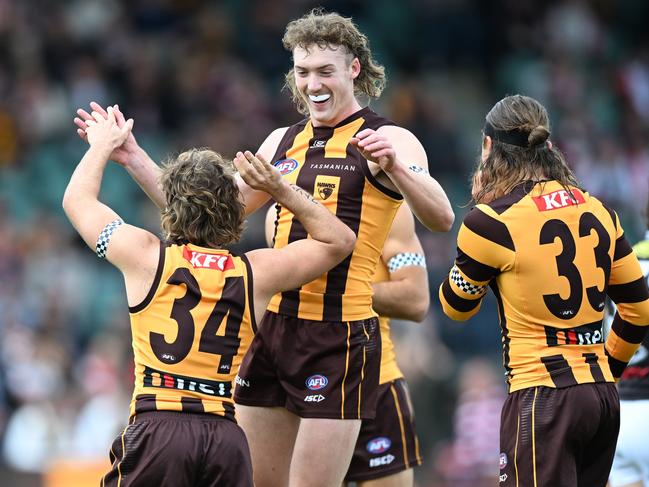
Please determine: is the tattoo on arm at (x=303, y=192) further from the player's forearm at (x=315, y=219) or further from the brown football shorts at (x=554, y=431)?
the brown football shorts at (x=554, y=431)

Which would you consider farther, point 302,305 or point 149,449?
point 302,305

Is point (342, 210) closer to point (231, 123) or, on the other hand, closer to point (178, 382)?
point (178, 382)

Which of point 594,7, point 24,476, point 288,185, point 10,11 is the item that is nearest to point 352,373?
point 288,185

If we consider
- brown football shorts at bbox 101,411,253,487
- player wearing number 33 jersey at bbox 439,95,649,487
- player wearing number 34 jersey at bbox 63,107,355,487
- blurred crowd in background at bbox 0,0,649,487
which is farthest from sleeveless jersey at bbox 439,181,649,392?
blurred crowd in background at bbox 0,0,649,487

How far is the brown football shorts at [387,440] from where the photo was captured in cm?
693

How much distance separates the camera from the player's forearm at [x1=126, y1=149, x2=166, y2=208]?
598 centimetres

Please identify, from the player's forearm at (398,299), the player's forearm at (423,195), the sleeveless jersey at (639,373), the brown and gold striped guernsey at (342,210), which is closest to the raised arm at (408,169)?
the player's forearm at (423,195)

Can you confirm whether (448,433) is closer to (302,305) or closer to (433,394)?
(433,394)

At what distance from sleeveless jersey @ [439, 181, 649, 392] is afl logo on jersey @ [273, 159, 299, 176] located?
104 cm

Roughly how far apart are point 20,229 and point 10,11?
3.15m

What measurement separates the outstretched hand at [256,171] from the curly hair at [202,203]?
0.27ft

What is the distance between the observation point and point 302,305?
231 inches

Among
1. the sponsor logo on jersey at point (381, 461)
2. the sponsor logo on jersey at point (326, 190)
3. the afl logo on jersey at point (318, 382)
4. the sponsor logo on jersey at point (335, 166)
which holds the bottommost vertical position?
the sponsor logo on jersey at point (381, 461)

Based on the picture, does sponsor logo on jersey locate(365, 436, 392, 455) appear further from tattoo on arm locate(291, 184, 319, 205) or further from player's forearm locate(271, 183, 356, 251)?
tattoo on arm locate(291, 184, 319, 205)
